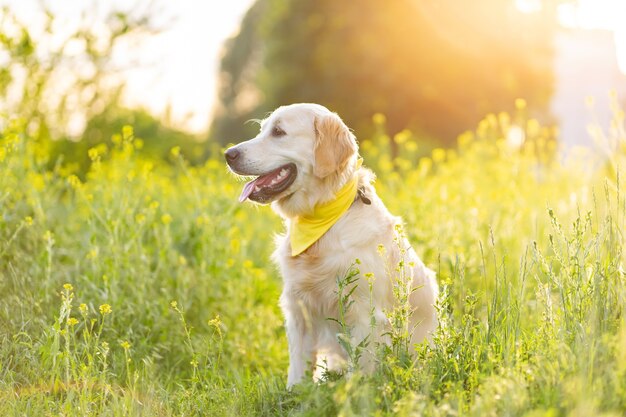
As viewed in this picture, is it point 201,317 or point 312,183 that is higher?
point 312,183

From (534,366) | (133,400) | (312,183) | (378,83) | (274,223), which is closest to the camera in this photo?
(534,366)

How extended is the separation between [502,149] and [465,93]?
671 inches

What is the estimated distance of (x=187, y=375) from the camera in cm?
409

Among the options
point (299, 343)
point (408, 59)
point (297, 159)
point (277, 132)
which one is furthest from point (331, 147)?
point (408, 59)

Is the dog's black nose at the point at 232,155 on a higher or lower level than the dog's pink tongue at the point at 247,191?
higher

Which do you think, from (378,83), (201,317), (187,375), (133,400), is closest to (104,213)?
(201,317)

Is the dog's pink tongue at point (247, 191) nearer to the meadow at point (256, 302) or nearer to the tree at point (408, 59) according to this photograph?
the meadow at point (256, 302)

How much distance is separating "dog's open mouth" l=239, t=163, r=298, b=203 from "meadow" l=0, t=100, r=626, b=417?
2.30 feet

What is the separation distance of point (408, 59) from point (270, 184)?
19146mm

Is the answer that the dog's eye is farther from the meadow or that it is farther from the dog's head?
the meadow

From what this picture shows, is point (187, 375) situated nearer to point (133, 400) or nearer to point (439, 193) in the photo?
point (133, 400)

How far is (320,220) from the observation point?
381 centimetres

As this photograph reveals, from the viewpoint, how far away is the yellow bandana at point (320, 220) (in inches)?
148

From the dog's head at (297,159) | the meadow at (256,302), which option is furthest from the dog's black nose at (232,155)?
the meadow at (256,302)
